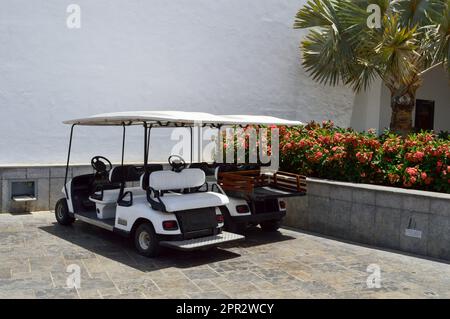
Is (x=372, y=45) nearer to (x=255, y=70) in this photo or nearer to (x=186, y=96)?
(x=255, y=70)

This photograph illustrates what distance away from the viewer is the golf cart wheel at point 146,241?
6.00 meters

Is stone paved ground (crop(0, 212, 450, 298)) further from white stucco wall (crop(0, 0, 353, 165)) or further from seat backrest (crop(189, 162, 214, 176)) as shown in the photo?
white stucco wall (crop(0, 0, 353, 165))

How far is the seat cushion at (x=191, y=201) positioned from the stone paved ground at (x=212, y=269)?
68 cm

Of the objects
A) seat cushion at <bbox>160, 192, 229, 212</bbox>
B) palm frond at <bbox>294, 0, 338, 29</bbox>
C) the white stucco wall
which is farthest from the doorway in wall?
seat cushion at <bbox>160, 192, 229, 212</bbox>

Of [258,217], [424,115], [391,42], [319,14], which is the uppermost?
[319,14]

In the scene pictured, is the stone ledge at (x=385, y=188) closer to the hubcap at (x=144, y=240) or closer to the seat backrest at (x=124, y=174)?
the seat backrest at (x=124, y=174)

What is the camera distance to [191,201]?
6105mm

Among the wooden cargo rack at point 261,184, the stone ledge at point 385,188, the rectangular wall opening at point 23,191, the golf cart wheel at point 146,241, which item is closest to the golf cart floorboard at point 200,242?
the golf cart wheel at point 146,241

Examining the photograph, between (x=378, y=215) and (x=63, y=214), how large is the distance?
490 cm

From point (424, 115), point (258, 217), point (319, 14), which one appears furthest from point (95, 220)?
point (424, 115)

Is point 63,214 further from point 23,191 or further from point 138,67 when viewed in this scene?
point 138,67

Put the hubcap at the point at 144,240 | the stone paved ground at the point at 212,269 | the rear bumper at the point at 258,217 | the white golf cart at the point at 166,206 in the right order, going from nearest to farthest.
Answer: the stone paved ground at the point at 212,269, the white golf cart at the point at 166,206, the hubcap at the point at 144,240, the rear bumper at the point at 258,217

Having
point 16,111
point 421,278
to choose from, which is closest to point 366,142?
point 421,278

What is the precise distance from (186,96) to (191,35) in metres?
1.32
